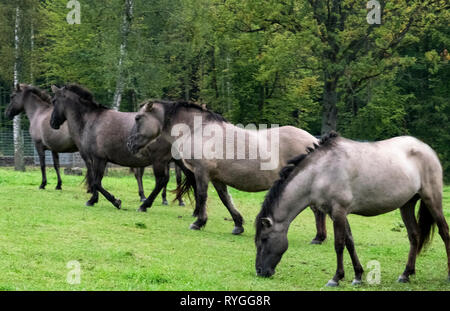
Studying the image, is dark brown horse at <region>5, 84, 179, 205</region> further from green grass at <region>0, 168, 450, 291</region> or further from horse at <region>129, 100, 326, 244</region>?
horse at <region>129, 100, 326, 244</region>

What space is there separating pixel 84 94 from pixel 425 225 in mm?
9470

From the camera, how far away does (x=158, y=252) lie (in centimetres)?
1038

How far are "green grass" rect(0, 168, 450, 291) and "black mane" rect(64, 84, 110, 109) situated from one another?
2335 mm

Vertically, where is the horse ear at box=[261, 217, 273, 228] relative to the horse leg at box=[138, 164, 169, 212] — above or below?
above

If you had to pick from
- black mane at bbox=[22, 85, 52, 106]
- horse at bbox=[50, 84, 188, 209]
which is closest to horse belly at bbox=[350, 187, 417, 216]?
horse at bbox=[50, 84, 188, 209]

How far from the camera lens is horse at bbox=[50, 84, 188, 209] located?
15.6 metres

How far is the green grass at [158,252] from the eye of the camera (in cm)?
819

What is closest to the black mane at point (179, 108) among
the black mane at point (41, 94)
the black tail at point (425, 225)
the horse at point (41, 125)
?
the black tail at point (425, 225)

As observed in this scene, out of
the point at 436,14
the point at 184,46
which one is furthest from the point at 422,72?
the point at 184,46

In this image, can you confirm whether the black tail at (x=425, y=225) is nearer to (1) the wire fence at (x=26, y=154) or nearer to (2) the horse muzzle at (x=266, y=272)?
(2) the horse muzzle at (x=266, y=272)

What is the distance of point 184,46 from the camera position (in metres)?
33.8

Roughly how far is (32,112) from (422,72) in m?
27.8

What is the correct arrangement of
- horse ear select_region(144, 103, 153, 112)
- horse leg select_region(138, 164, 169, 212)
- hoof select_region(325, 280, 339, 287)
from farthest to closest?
horse leg select_region(138, 164, 169, 212) → horse ear select_region(144, 103, 153, 112) → hoof select_region(325, 280, 339, 287)

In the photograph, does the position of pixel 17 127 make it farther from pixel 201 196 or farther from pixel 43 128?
pixel 201 196
